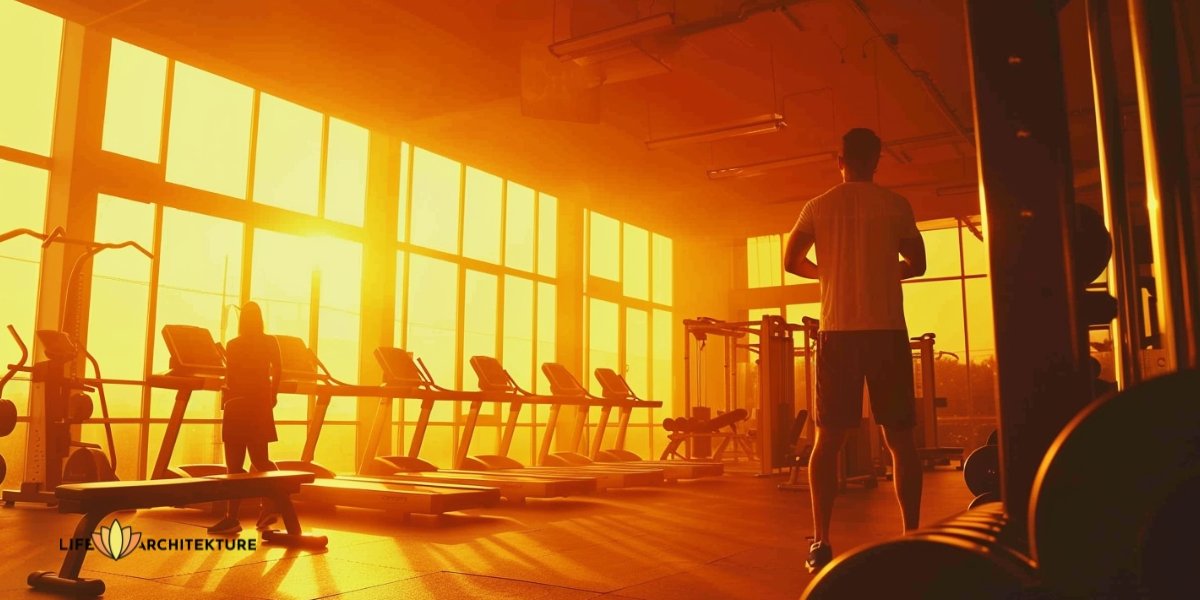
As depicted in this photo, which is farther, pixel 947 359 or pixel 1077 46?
pixel 947 359

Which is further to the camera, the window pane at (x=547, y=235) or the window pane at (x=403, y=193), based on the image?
the window pane at (x=547, y=235)

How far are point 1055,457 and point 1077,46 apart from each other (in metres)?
8.02

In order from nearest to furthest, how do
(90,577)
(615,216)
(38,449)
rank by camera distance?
(90,577), (38,449), (615,216)

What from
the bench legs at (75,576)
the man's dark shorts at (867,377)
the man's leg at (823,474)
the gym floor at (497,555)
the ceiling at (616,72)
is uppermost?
the ceiling at (616,72)

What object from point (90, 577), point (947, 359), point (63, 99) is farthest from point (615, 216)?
point (90, 577)

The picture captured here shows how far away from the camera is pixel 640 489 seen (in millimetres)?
6879

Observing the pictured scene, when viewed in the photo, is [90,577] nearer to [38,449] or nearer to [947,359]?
[38,449]

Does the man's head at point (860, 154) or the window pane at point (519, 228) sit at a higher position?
the window pane at point (519, 228)

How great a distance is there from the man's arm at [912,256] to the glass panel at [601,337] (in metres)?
10.0

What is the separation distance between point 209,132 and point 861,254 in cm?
728

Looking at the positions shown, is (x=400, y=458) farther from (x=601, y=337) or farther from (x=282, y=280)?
(x=601, y=337)

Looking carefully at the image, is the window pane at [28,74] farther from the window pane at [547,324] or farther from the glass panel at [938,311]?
the glass panel at [938,311]

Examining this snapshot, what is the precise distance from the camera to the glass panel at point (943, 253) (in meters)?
13.5

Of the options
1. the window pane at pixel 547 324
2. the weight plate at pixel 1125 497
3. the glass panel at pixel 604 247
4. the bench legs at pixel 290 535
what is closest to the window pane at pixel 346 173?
the window pane at pixel 547 324
